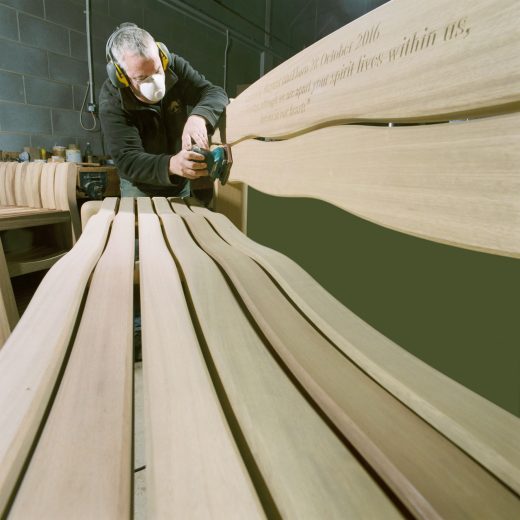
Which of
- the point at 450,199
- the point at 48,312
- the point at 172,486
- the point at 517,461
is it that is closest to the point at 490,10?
the point at 450,199

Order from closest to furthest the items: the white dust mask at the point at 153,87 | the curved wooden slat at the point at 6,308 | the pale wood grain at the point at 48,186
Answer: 1. the curved wooden slat at the point at 6,308
2. the white dust mask at the point at 153,87
3. the pale wood grain at the point at 48,186

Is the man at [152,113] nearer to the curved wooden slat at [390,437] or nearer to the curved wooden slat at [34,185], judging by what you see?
the curved wooden slat at [34,185]

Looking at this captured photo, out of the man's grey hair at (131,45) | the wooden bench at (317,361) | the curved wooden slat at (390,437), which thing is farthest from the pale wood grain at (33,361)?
the man's grey hair at (131,45)

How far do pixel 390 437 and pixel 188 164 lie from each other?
1400 millimetres

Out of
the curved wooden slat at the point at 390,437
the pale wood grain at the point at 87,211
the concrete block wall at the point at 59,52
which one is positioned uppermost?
the concrete block wall at the point at 59,52

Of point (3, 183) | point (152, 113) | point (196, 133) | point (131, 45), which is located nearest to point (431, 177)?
point (196, 133)

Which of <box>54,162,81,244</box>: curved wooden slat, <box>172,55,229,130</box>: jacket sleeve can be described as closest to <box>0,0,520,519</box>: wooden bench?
<box>172,55,229,130</box>: jacket sleeve

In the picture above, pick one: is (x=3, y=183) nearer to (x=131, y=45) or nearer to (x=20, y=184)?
(x=20, y=184)

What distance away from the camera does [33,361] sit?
1.57ft

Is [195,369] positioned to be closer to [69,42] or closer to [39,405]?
[39,405]

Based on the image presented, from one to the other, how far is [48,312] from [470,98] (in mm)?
711

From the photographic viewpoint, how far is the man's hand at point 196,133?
1.65 m

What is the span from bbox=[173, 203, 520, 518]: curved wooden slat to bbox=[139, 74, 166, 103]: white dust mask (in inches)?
56.8

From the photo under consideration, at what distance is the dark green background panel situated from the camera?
1018 millimetres
